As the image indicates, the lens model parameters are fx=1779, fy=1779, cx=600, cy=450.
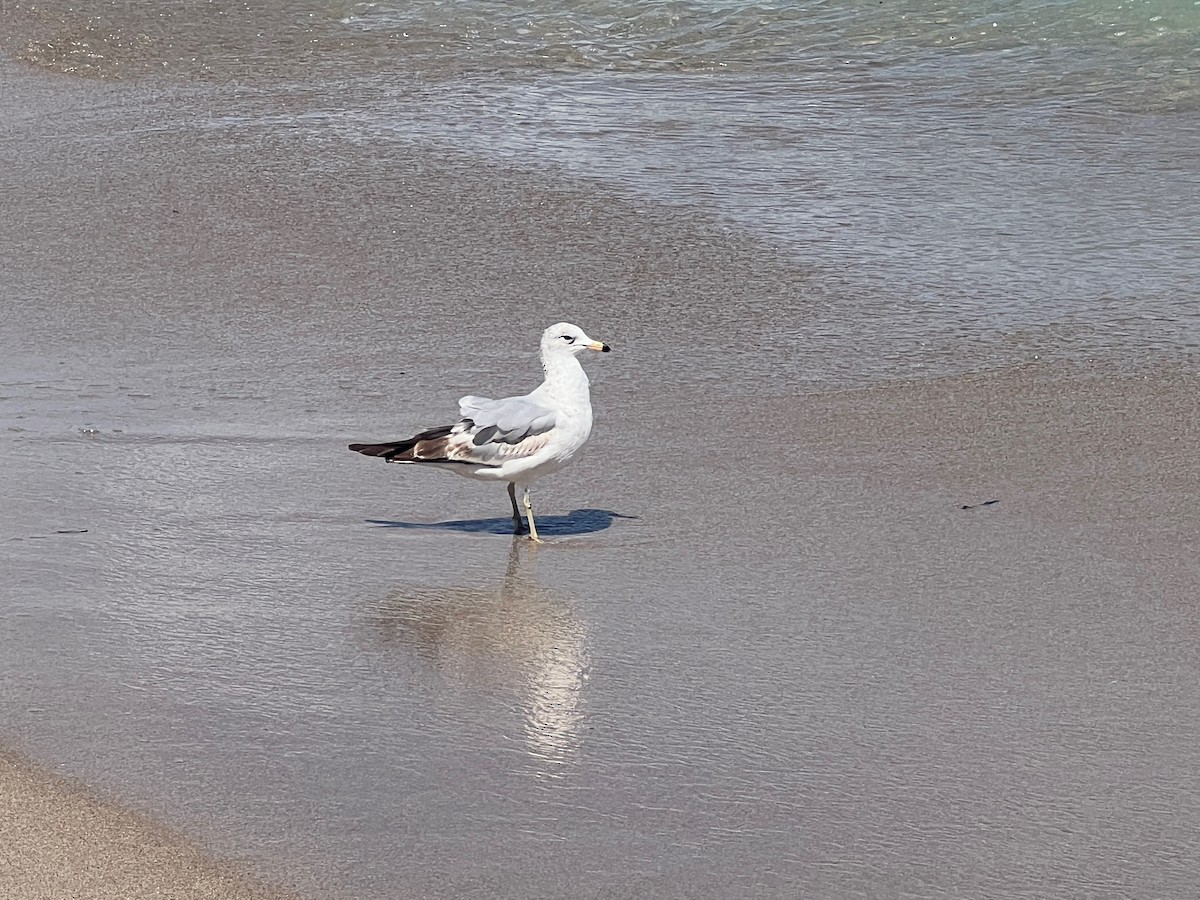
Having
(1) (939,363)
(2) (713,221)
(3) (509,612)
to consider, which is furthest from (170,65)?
(3) (509,612)

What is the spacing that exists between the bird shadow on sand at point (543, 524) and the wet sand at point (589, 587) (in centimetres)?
2

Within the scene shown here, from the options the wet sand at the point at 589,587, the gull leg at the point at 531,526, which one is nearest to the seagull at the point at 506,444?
the gull leg at the point at 531,526

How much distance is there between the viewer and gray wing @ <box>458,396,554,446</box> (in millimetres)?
5164

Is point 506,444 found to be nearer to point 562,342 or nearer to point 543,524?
point 543,524

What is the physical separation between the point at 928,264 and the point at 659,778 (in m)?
4.29

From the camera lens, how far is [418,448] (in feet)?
17.0

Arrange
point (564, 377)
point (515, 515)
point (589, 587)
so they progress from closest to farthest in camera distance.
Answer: point (589, 587) < point (515, 515) < point (564, 377)

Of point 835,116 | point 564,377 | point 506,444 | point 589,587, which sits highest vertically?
point 835,116

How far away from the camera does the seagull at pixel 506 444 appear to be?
16.9 feet

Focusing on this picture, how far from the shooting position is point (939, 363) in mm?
6504

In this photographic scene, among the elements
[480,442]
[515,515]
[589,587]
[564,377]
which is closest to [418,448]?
[480,442]

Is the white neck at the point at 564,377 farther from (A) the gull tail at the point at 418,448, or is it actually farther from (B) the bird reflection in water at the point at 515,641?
(B) the bird reflection in water at the point at 515,641

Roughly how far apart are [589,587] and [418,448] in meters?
0.75

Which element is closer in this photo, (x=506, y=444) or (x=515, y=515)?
(x=506, y=444)
